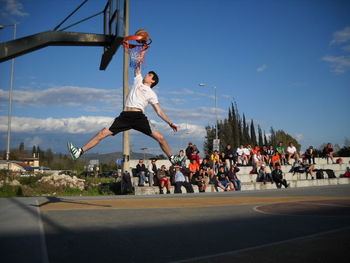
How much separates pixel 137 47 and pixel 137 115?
201 cm

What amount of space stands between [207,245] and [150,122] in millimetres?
3881

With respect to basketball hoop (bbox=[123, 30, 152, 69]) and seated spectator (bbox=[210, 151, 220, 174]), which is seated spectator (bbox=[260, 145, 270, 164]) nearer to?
seated spectator (bbox=[210, 151, 220, 174])

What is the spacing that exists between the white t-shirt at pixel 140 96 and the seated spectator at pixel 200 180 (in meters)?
9.58

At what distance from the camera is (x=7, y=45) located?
21.5 ft

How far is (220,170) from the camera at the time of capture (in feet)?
55.7

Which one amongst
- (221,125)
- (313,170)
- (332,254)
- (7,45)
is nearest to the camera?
(332,254)

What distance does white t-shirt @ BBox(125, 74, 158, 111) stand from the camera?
22.9 feet

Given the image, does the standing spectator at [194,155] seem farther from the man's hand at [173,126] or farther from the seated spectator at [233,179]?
the man's hand at [173,126]

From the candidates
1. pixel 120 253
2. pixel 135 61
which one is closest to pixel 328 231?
pixel 120 253

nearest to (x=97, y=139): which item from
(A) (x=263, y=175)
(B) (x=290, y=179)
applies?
(A) (x=263, y=175)

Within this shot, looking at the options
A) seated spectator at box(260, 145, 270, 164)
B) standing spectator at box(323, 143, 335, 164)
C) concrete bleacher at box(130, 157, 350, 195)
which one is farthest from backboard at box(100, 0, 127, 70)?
standing spectator at box(323, 143, 335, 164)

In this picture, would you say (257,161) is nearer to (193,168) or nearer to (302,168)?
(302,168)

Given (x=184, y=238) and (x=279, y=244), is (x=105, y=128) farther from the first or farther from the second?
(x=279, y=244)

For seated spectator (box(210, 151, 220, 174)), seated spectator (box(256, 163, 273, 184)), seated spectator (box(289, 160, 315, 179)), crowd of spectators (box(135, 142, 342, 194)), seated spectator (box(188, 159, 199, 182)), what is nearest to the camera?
crowd of spectators (box(135, 142, 342, 194))
